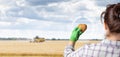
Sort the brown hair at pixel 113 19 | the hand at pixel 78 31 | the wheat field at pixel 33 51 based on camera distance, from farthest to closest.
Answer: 1. the wheat field at pixel 33 51
2. the hand at pixel 78 31
3. the brown hair at pixel 113 19

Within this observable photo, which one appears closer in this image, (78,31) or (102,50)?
(102,50)

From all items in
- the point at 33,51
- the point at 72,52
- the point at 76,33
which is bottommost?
the point at 33,51

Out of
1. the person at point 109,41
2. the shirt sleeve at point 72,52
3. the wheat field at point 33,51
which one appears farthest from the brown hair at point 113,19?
the wheat field at point 33,51

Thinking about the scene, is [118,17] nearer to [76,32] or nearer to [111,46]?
[111,46]

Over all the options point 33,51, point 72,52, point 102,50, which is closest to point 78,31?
point 72,52

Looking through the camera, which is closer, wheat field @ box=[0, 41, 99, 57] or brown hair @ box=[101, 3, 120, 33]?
brown hair @ box=[101, 3, 120, 33]

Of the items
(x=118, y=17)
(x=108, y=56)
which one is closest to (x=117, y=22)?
(x=118, y=17)

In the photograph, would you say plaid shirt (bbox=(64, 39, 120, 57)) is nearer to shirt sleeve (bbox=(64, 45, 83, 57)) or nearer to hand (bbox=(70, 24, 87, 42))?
shirt sleeve (bbox=(64, 45, 83, 57))

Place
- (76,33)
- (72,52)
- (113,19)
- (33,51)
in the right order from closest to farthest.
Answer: (113,19), (72,52), (76,33), (33,51)

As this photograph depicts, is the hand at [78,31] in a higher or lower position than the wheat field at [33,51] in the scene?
higher

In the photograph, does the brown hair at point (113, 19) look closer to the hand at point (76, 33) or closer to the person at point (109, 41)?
the person at point (109, 41)

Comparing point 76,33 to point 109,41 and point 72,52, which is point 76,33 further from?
point 109,41

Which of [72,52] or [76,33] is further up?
[76,33]

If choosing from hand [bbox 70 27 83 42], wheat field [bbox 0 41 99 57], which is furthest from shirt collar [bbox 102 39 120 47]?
wheat field [bbox 0 41 99 57]
